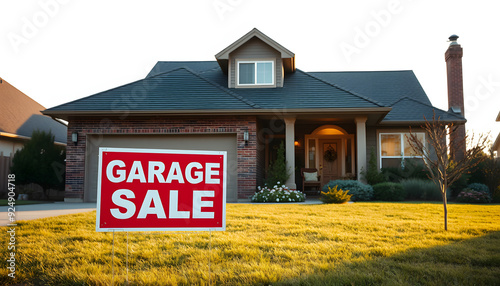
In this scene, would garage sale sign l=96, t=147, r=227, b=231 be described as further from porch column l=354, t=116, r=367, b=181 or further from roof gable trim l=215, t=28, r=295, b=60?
roof gable trim l=215, t=28, r=295, b=60

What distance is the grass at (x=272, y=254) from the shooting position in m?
3.32

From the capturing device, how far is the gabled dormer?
14.5 meters

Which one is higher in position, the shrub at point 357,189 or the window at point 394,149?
the window at point 394,149

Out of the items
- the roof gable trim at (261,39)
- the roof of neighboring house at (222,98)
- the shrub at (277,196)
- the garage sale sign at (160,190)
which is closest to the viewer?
the garage sale sign at (160,190)

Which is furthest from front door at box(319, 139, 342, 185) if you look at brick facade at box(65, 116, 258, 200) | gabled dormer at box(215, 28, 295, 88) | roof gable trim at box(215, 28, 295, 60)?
brick facade at box(65, 116, 258, 200)

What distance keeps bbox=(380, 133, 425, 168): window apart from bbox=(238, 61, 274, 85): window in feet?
17.6

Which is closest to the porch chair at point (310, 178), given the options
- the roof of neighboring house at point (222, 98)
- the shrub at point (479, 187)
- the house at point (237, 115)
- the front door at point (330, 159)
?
the house at point (237, 115)

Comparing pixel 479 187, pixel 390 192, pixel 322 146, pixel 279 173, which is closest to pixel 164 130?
pixel 279 173

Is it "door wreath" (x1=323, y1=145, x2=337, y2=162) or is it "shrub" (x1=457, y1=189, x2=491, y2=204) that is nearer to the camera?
"shrub" (x1=457, y1=189, x2=491, y2=204)

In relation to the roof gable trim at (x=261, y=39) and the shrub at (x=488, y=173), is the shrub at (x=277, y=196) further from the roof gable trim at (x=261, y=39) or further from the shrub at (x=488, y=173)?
the shrub at (x=488, y=173)

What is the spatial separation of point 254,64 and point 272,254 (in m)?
11.4

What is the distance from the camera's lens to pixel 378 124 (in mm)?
15180

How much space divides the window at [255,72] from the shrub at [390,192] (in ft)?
18.9

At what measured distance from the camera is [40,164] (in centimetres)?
1316
